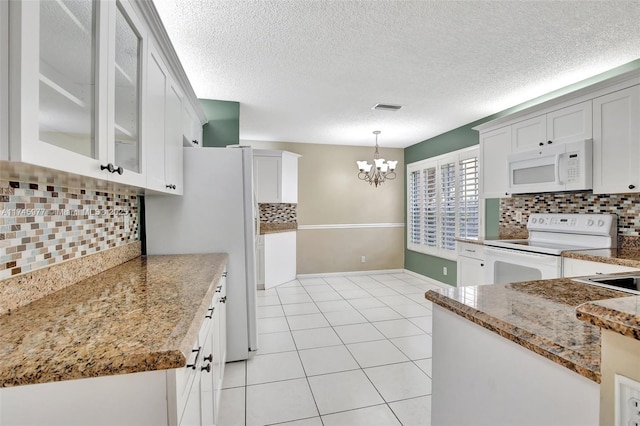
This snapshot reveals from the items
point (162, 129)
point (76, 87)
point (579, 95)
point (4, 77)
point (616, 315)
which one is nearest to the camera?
point (616, 315)

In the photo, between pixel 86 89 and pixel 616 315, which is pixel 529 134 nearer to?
pixel 616 315

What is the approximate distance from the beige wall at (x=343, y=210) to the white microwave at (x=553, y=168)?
2.75 m

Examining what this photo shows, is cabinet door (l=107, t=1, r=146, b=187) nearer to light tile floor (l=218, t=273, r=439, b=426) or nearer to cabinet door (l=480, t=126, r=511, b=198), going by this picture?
light tile floor (l=218, t=273, r=439, b=426)

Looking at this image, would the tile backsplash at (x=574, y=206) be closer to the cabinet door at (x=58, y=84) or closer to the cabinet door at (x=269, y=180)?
the cabinet door at (x=269, y=180)

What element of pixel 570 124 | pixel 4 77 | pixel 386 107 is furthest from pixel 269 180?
pixel 4 77

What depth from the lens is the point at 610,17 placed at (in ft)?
6.35

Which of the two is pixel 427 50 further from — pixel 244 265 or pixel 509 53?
pixel 244 265

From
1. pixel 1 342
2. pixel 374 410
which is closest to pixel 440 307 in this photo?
pixel 374 410

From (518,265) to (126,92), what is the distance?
10.3 feet

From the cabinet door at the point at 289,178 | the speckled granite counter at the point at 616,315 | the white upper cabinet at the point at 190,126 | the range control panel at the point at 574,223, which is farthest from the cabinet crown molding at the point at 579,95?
the white upper cabinet at the point at 190,126

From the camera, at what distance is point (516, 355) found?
84 centimetres

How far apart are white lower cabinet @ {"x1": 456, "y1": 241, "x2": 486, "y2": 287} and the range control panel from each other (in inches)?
23.6

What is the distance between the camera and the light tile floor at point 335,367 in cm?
186

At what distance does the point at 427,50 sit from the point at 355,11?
2.48 feet
